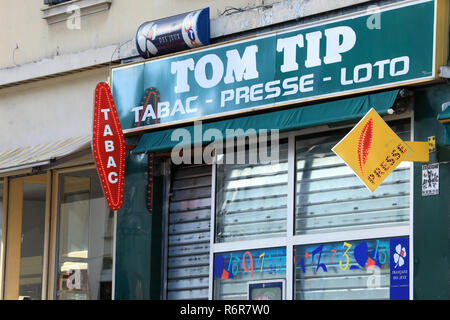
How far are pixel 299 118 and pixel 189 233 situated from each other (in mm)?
2350

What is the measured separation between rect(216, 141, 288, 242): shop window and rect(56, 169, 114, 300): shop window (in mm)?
2141

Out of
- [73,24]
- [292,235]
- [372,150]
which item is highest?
[73,24]

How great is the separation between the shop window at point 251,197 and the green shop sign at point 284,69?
26.5 inches

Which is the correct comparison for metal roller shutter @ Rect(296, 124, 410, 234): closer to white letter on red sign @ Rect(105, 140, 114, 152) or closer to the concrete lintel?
white letter on red sign @ Rect(105, 140, 114, 152)

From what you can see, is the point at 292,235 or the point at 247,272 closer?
the point at 292,235

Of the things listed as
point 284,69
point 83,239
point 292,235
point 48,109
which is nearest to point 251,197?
point 292,235

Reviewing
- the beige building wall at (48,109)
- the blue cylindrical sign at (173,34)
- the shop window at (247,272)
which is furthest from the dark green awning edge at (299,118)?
the beige building wall at (48,109)

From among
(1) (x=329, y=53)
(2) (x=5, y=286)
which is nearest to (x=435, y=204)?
(1) (x=329, y=53)

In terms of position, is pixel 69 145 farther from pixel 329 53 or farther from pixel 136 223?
pixel 329 53

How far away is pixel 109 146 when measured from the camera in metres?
11.0

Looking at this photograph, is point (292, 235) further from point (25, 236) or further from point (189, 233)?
point (25, 236)

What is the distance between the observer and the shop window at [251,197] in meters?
10.4

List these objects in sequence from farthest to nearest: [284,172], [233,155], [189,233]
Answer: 1. [189,233]
2. [233,155]
3. [284,172]

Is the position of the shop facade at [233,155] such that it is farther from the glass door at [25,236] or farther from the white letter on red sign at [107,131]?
the white letter on red sign at [107,131]
